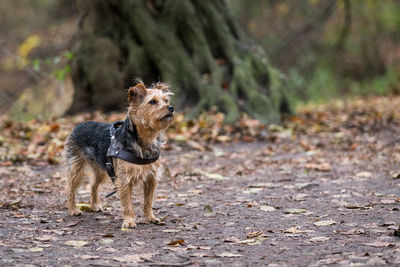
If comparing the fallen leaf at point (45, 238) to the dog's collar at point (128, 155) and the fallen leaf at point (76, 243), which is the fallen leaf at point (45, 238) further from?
the dog's collar at point (128, 155)

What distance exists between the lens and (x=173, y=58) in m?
12.3

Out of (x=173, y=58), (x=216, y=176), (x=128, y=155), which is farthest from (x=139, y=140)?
(x=173, y=58)

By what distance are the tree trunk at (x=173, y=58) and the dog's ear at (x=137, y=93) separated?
649 centimetres

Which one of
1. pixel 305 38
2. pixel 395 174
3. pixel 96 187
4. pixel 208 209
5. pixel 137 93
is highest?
pixel 305 38

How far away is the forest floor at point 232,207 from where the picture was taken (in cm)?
424

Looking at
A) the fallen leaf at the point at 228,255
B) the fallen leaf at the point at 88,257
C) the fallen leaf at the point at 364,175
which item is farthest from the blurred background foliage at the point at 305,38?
the fallen leaf at the point at 88,257

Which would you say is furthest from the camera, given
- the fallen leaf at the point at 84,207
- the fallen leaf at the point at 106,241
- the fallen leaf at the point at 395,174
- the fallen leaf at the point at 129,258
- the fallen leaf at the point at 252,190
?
the fallen leaf at the point at 395,174

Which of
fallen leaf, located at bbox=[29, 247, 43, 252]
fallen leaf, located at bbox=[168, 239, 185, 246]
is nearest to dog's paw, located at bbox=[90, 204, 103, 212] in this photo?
fallen leaf, located at bbox=[29, 247, 43, 252]

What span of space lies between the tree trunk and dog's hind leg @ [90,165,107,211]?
5718 millimetres

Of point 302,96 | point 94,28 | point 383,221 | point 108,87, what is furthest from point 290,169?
point 302,96

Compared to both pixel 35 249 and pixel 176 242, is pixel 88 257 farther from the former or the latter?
pixel 176 242

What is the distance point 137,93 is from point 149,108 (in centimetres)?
20

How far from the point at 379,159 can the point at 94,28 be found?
7.88 meters

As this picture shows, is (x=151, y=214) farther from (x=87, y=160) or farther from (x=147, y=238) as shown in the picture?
(x=87, y=160)
